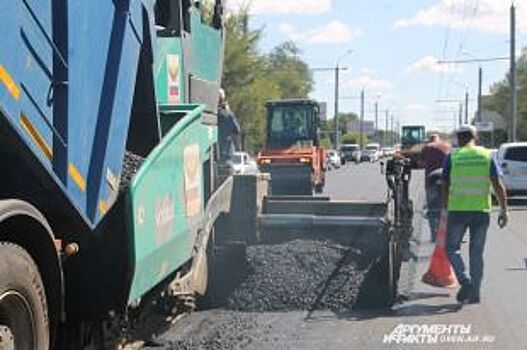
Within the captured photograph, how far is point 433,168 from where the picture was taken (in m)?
16.8

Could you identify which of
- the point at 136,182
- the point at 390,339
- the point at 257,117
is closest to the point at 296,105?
the point at 390,339

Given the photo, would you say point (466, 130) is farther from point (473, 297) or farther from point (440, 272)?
point (473, 297)

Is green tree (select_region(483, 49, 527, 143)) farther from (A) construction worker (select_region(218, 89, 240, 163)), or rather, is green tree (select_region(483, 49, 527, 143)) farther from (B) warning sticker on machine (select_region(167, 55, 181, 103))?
(B) warning sticker on machine (select_region(167, 55, 181, 103))

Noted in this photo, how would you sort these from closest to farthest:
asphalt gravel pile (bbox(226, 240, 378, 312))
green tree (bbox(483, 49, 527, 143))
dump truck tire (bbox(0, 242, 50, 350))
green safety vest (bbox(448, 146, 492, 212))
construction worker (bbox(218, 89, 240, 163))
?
dump truck tire (bbox(0, 242, 50, 350)), asphalt gravel pile (bbox(226, 240, 378, 312)), construction worker (bbox(218, 89, 240, 163)), green safety vest (bbox(448, 146, 492, 212)), green tree (bbox(483, 49, 527, 143))

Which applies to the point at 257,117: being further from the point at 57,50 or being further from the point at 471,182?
the point at 57,50

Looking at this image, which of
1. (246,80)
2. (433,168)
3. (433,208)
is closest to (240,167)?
(433,168)

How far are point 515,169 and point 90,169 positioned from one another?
2515 cm

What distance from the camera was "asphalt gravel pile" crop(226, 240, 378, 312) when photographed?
9547 mm

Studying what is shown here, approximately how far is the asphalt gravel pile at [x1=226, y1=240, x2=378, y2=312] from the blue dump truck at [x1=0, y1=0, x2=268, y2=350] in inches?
97.3

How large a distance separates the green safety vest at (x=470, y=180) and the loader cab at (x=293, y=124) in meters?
21.1

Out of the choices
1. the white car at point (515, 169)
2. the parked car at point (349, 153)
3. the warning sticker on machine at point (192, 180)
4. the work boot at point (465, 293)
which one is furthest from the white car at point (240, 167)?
the parked car at point (349, 153)

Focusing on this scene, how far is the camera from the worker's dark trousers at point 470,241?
402 inches

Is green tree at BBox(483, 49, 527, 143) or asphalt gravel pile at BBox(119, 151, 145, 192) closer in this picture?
asphalt gravel pile at BBox(119, 151, 145, 192)

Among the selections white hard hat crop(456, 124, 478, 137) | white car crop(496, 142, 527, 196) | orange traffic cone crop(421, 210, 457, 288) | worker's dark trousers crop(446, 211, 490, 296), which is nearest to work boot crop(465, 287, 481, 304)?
worker's dark trousers crop(446, 211, 490, 296)
